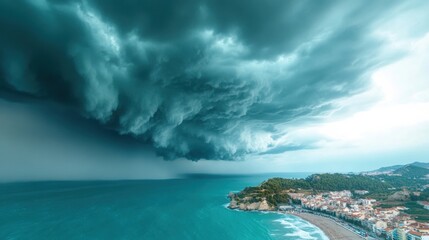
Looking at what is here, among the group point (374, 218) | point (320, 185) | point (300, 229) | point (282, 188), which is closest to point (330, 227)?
point (300, 229)

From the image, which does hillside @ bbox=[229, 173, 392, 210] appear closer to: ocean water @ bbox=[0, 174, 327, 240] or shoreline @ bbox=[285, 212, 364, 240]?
shoreline @ bbox=[285, 212, 364, 240]

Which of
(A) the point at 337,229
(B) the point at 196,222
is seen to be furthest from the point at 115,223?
(A) the point at 337,229

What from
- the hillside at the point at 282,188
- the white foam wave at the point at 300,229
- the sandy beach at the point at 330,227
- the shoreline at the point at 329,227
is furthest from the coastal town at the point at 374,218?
the white foam wave at the point at 300,229

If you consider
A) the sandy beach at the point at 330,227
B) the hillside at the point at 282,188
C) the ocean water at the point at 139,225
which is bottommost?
the sandy beach at the point at 330,227

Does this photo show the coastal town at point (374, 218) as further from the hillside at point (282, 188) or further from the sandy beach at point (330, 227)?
the hillside at point (282, 188)

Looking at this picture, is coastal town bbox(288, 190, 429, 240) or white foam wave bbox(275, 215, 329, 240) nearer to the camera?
coastal town bbox(288, 190, 429, 240)

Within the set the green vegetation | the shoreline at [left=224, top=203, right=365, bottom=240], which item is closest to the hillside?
the green vegetation

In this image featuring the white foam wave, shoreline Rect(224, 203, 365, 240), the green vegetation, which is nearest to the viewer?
the white foam wave

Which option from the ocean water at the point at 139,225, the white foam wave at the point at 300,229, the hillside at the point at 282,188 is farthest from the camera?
the hillside at the point at 282,188
